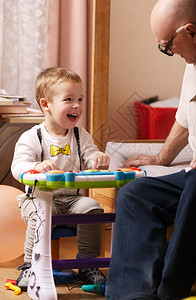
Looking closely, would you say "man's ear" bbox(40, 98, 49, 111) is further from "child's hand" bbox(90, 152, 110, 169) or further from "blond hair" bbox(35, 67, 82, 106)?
"child's hand" bbox(90, 152, 110, 169)

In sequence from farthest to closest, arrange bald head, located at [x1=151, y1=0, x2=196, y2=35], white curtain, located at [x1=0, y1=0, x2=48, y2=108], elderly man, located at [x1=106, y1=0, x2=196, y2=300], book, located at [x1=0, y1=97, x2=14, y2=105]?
white curtain, located at [x1=0, y1=0, x2=48, y2=108] < book, located at [x1=0, y1=97, x2=14, y2=105] < bald head, located at [x1=151, y1=0, x2=196, y2=35] < elderly man, located at [x1=106, y1=0, x2=196, y2=300]

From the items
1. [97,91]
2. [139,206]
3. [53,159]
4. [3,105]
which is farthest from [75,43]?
[139,206]

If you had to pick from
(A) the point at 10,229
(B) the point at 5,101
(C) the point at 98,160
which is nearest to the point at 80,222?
(C) the point at 98,160

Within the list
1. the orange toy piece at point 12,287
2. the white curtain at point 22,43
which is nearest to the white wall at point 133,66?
the white curtain at point 22,43

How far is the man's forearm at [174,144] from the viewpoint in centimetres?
182

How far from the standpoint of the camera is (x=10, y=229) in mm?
1745

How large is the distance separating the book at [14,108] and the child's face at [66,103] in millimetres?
454

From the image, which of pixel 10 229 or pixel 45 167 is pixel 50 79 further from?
pixel 10 229

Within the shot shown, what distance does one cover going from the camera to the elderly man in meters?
1.18

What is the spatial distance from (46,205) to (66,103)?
391mm

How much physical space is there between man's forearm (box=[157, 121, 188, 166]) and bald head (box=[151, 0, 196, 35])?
1.75 ft

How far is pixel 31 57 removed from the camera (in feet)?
7.91

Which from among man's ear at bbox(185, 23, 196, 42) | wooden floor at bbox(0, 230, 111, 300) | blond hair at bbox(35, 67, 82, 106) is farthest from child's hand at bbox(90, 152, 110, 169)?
man's ear at bbox(185, 23, 196, 42)

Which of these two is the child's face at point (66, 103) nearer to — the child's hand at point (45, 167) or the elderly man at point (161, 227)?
the child's hand at point (45, 167)
